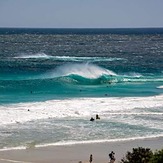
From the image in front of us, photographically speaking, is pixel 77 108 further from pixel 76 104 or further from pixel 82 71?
pixel 82 71

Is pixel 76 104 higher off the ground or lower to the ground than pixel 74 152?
higher

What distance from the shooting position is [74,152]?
28344mm

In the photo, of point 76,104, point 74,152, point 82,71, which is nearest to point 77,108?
point 76,104

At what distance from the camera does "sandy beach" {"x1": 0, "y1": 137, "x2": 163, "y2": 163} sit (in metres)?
26.8

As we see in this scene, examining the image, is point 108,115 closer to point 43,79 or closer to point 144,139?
point 144,139

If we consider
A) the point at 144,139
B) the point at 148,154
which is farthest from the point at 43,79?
the point at 148,154

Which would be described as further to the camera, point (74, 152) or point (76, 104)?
point (76, 104)

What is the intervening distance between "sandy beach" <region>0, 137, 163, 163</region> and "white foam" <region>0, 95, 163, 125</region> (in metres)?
8.20

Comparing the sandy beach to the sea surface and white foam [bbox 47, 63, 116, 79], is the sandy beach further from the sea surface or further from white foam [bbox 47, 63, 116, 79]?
white foam [bbox 47, 63, 116, 79]

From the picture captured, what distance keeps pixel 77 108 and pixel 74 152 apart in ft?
47.0

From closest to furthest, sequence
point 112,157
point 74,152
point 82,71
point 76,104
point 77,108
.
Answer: point 112,157 → point 74,152 → point 77,108 → point 76,104 → point 82,71

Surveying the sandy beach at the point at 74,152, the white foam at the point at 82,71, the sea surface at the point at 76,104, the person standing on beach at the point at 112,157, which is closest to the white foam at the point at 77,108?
the sea surface at the point at 76,104

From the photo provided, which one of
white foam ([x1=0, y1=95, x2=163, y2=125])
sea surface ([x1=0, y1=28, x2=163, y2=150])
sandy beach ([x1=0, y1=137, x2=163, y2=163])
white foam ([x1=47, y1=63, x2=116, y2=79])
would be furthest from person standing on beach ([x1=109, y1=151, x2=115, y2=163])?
white foam ([x1=47, y1=63, x2=116, y2=79])

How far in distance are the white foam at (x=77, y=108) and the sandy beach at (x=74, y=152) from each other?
8202mm
